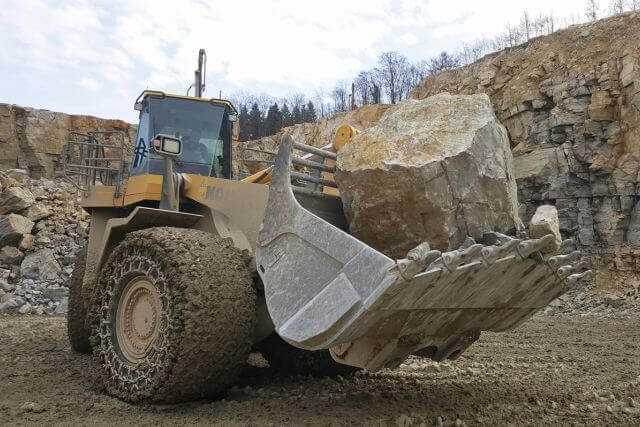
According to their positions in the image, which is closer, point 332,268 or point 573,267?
point 332,268

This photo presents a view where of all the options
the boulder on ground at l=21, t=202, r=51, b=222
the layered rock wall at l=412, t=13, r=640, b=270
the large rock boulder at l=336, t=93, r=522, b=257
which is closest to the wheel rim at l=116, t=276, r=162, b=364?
the large rock boulder at l=336, t=93, r=522, b=257

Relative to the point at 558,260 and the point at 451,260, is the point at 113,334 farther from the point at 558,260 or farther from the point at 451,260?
the point at 558,260

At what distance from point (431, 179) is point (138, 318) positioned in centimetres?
208

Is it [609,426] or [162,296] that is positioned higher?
[162,296]

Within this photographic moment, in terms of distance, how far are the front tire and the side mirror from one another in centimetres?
65

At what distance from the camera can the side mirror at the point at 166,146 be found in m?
4.35

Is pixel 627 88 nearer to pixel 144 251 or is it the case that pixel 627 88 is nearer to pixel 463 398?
pixel 463 398

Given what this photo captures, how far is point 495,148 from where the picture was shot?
387 centimetres

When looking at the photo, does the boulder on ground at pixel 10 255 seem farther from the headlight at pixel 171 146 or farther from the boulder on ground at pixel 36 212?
the headlight at pixel 171 146

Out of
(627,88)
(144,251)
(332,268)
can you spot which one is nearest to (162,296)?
(144,251)

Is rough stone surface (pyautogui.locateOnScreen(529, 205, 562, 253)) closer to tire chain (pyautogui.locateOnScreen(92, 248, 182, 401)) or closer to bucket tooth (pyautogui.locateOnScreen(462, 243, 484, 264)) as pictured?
bucket tooth (pyautogui.locateOnScreen(462, 243, 484, 264))

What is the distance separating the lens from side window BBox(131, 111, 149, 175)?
546cm

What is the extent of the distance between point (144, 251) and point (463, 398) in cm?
235

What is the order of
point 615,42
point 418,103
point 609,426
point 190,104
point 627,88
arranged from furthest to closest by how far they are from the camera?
point 615,42 → point 627,88 → point 190,104 → point 418,103 → point 609,426
